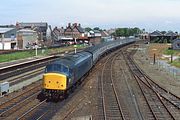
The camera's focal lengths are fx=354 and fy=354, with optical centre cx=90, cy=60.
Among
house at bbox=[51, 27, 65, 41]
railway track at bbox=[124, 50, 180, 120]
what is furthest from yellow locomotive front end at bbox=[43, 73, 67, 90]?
house at bbox=[51, 27, 65, 41]

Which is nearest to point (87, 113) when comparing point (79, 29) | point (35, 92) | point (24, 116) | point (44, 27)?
point (24, 116)

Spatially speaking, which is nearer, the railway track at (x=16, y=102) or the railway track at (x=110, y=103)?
the railway track at (x=110, y=103)

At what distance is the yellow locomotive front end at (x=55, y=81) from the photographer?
2542 centimetres

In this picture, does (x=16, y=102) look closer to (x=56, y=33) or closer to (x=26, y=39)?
(x=26, y=39)

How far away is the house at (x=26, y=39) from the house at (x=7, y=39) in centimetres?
230

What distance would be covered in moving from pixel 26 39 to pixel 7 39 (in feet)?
43.7

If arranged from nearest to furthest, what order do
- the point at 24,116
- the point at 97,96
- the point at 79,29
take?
the point at 24,116, the point at 97,96, the point at 79,29

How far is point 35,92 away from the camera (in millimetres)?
29828

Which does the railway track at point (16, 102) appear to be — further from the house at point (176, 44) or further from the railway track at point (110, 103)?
the house at point (176, 44)

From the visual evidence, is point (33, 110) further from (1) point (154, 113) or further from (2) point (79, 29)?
(2) point (79, 29)

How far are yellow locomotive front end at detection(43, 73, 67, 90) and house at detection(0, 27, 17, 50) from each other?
215 feet

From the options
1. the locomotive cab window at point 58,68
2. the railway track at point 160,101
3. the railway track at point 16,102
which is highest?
the locomotive cab window at point 58,68

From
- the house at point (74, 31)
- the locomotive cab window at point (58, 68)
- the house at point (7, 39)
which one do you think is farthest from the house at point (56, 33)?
the locomotive cab window at point (58, 68)

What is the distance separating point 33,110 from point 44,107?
1069 millimetres
